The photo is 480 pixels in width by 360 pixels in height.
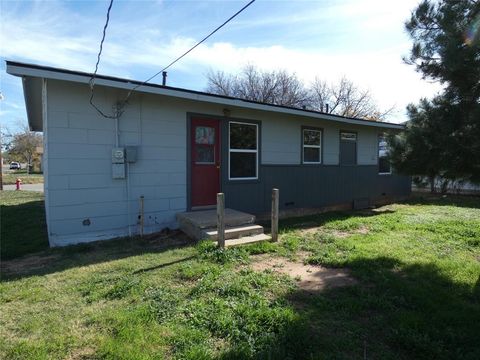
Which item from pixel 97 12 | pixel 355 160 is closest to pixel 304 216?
pixel 355 160

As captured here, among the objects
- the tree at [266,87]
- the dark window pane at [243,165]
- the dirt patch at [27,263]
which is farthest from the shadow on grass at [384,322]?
the tree at [266,87]

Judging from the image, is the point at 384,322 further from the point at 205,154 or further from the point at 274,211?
the point at 205,154

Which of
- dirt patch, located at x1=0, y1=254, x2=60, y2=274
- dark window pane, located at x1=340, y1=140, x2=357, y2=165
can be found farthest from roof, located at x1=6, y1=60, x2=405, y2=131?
dirt patch, located at x1=0, y1=254, x2=60, y2=274

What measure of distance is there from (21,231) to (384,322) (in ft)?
24.7

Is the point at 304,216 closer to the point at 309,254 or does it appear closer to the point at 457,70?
the point at 309,254

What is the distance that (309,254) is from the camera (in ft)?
17.2

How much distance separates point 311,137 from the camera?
377 inches

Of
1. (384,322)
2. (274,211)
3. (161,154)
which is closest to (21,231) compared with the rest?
(161,154)

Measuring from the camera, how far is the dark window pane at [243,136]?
25.6 feet

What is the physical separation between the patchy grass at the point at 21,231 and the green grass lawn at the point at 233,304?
634mm

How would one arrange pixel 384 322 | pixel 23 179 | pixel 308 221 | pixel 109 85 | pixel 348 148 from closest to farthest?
pixel 384 322 → pixel 109 85 → pixel 308 221 → pixel 348 148 → pixel 23 179

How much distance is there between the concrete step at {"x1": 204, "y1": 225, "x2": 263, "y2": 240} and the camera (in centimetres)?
561

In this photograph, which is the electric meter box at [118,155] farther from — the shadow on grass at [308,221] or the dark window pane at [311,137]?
the dark window pane at [311,137]

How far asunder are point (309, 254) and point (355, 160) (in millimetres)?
6488
